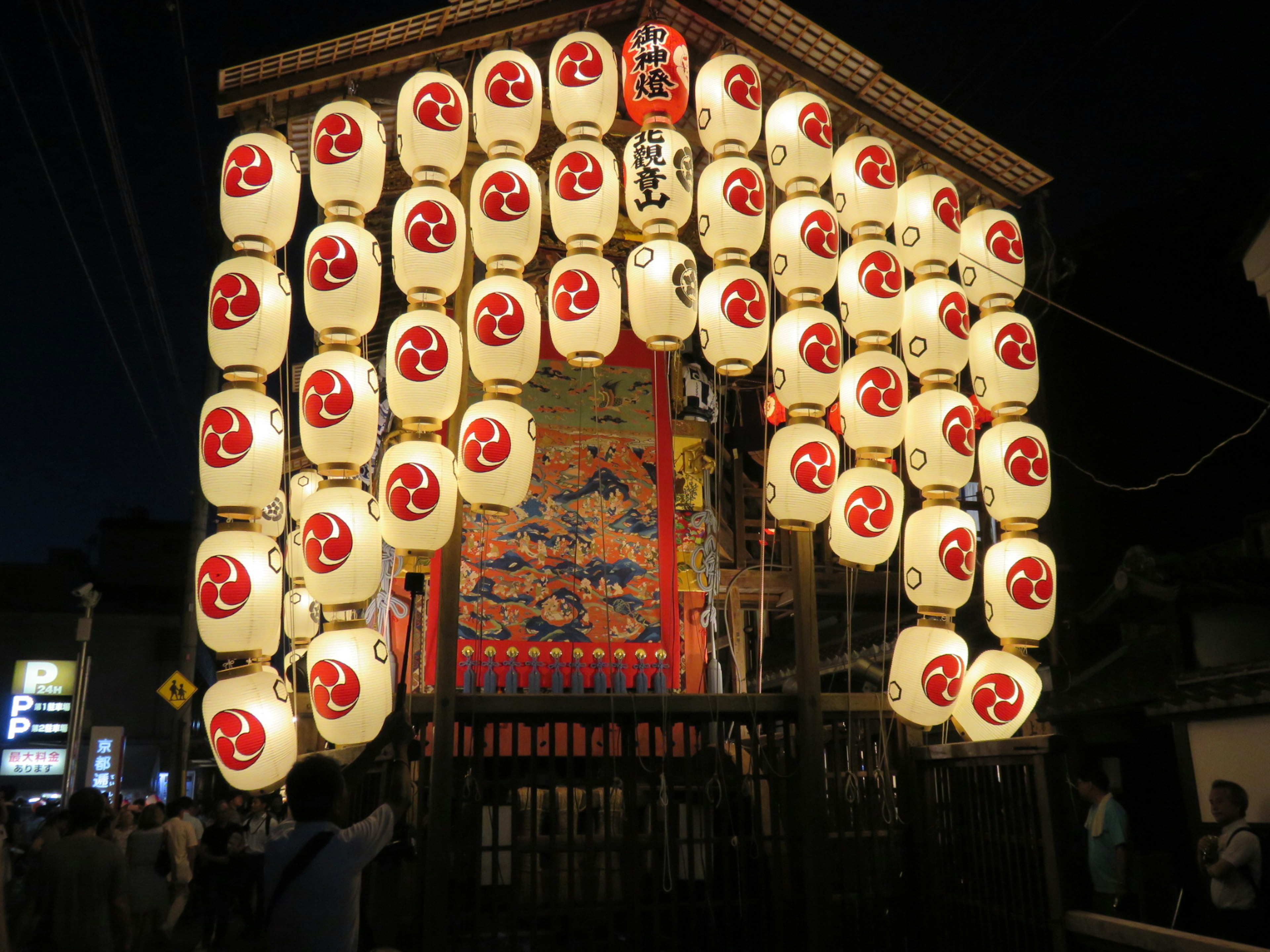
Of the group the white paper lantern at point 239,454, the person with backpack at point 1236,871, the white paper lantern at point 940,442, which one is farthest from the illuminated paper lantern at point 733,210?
the person with backpack at point 1236,871

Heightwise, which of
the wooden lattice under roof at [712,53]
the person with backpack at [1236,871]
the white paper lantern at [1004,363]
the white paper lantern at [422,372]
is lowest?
the person with backpack at [1236,871]

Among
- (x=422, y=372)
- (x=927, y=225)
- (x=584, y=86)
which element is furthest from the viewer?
(x=927, y=225)

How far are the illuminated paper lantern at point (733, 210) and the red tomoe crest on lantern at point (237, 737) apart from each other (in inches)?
192

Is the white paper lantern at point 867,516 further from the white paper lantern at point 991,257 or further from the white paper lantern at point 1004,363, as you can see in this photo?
the white paper lantern at point 991,257

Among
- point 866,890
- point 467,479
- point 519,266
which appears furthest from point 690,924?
point 519,266

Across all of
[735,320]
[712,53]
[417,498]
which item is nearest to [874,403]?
[735,320]

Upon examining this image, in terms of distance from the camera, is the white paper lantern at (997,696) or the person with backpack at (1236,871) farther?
the white paper lantern at (997,696)

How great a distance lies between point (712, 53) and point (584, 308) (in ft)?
10.9

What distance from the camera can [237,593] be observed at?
6.43m

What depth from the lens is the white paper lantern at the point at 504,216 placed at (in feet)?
23.7

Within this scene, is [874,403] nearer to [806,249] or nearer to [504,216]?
[806,249]

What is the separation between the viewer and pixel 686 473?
35.8ft

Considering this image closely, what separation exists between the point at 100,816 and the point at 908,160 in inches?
336

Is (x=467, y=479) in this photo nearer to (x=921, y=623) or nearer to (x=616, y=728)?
(x=616, y=728)
